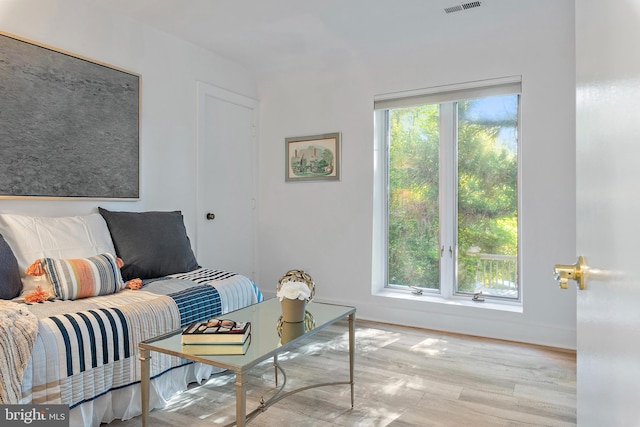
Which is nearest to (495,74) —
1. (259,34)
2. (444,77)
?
(444,77)

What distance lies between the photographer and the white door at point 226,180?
3762 millimetres

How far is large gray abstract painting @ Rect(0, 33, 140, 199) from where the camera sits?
7.93 ft

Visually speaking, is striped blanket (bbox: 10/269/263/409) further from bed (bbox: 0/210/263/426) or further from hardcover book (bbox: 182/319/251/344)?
hardcover book (bbox: 182/319/251/344)

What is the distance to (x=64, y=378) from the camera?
168 cm

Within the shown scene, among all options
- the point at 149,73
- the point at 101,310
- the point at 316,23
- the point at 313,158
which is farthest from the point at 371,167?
the point at 101,310

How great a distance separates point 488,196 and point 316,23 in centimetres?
205

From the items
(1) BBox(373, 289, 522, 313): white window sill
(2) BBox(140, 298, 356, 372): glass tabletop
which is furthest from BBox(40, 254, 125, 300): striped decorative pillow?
(1) BBox(373, 289, 522, 313): white window sill

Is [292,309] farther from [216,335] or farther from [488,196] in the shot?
[488,196]

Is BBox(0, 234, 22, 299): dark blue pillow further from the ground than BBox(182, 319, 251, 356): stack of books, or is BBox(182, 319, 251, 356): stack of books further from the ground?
BBox(0, 234, 22, 299): dark blue pillow

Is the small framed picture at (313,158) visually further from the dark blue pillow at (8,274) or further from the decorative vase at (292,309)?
the dark blue pillow at (8,274)

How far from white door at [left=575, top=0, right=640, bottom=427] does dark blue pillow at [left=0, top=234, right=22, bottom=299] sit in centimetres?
243

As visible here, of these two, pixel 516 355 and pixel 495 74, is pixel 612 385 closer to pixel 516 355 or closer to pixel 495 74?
pixel 516 355

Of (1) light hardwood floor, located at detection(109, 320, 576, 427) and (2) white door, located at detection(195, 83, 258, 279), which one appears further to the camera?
(2) white door, located at detection(195, 83, 258, 279)

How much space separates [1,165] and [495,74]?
355cm
